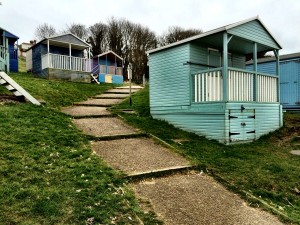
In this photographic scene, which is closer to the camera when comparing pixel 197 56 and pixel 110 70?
pixel 197 56

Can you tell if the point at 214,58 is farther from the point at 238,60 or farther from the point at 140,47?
the point at 140,47

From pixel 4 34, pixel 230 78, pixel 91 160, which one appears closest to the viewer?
pixel 91 160

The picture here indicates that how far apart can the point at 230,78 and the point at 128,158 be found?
15.6 ft

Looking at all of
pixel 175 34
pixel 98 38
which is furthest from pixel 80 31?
pixel 175 34

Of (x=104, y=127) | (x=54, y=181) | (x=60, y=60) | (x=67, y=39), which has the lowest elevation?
(x=54, y=181)

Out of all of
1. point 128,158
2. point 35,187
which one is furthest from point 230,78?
point 35,187

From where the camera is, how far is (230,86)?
917 cm

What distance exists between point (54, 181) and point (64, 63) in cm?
1821

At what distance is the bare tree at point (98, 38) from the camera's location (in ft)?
133

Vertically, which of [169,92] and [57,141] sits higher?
[169,92]

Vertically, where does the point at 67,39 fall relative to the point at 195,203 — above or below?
above

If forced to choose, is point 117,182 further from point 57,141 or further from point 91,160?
point 57,141

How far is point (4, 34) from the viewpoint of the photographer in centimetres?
2108

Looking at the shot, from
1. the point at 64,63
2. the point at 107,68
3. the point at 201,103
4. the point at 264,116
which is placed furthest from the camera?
the point at 107,68
